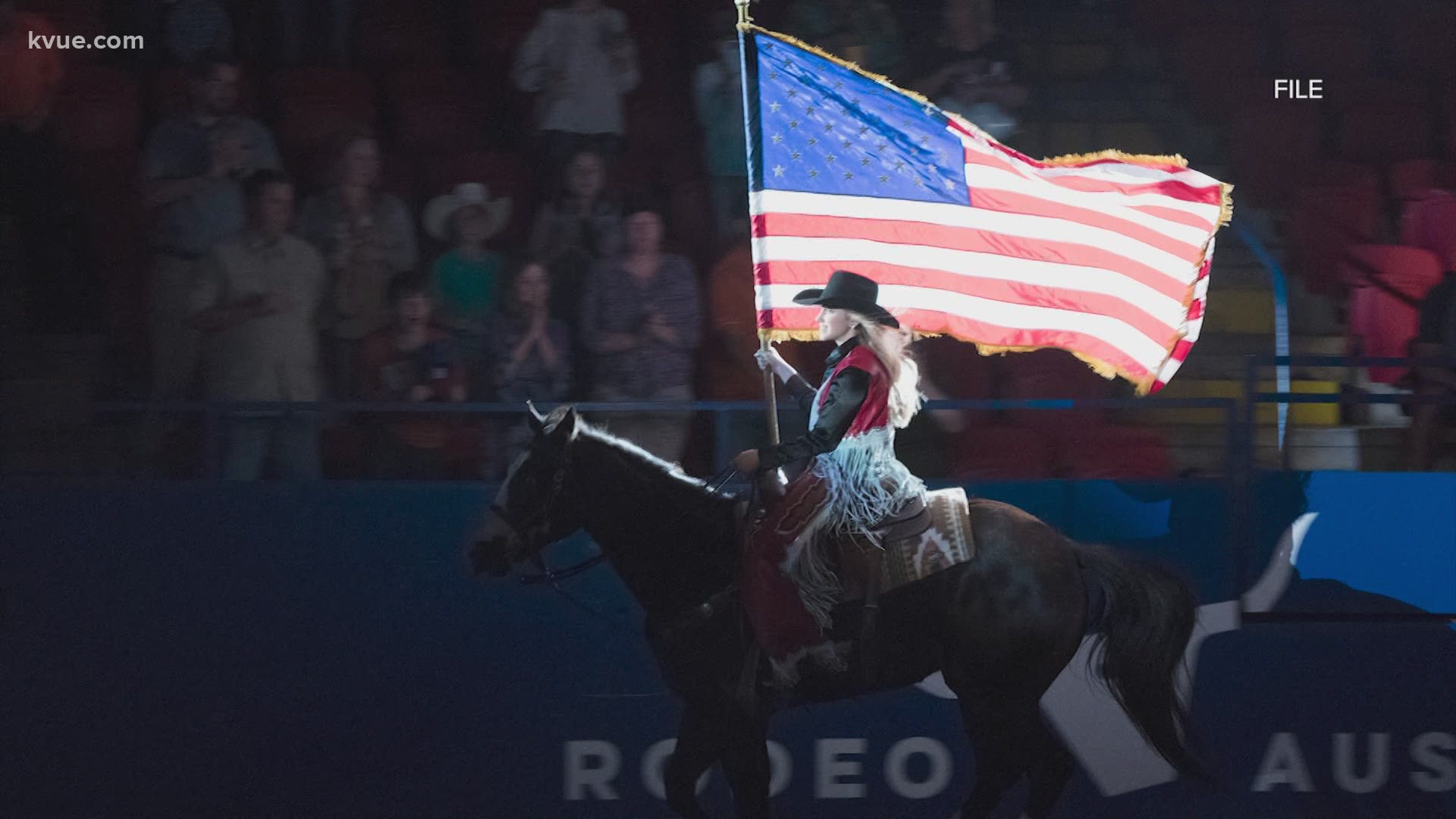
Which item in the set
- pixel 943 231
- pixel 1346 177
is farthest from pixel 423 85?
pixel 1346 177

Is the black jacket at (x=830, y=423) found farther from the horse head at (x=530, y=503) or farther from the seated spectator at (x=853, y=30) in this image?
the seated spectator at (x=853, y=30)

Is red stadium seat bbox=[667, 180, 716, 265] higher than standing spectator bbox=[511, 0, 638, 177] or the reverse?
the reverse

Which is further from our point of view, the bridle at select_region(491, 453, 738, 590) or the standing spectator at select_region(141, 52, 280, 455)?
the standing spectator at select_region(141, 52, 280, 455)

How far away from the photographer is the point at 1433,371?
7.00 m

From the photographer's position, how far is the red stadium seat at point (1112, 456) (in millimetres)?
6973

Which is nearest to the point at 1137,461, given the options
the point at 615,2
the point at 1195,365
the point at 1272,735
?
the point at 1195,365

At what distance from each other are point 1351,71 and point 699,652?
14.8ft

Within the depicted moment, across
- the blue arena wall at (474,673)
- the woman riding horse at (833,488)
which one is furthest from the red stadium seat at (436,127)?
the woman riding horse at (833,488)

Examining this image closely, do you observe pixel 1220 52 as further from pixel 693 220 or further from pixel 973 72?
pixel 693 220

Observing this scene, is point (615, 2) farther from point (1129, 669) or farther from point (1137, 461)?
point (1129, 669)

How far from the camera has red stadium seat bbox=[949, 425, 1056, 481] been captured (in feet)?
23.0

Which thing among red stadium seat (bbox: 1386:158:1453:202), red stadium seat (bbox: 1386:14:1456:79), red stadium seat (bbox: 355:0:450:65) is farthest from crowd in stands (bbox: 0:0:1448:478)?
red stadium seat (bbox: 1386:14:1456:79)

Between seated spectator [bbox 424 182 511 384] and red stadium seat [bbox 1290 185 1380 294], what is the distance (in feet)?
11.8

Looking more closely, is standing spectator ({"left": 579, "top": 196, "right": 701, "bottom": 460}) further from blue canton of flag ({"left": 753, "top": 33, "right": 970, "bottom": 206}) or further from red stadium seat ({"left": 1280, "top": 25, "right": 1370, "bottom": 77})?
red stadium seat ({"left": 1280, "top": 25, "right": 1370, "bottom": 77})
